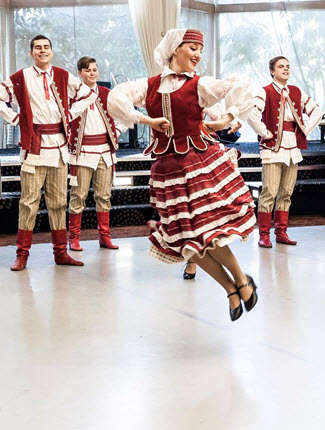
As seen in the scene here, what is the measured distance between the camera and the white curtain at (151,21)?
9000 mm

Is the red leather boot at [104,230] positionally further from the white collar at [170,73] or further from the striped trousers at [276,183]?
the white collar at [170,73]

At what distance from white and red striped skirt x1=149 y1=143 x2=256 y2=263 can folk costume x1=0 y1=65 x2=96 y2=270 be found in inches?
60.5

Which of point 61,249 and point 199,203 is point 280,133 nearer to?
point 61,249

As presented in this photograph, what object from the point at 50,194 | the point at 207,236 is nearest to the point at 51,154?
Result: the point at 50,194

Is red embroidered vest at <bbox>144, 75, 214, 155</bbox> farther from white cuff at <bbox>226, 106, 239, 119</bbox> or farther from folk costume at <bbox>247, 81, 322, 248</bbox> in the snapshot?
folk costume at <bbox>247, 81, 322, 248</bbox>

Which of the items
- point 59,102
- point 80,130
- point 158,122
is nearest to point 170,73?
point 158,122

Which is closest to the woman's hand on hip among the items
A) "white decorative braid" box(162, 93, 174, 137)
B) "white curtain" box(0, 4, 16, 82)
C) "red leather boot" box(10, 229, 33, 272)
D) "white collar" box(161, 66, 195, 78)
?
"white decorative braid" box(162, 93, 174, 137)

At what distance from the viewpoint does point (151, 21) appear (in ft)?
29.6

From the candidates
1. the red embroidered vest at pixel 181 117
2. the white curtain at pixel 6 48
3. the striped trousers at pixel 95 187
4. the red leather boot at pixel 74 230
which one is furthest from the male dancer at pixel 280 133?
the white curtain at pixel 6 48

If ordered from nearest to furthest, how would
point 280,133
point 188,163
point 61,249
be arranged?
point 188,163 → point 61,249 → point 280,133

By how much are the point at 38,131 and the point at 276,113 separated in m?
1.77

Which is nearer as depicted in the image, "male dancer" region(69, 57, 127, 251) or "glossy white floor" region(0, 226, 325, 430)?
"glossy white floor" region(0, 226, 325, 430)

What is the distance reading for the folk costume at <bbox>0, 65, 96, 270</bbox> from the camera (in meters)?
4.59

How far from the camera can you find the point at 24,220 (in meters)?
4.78
